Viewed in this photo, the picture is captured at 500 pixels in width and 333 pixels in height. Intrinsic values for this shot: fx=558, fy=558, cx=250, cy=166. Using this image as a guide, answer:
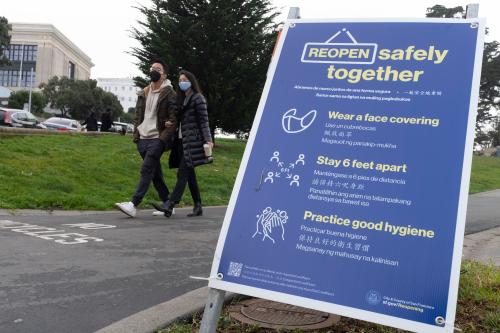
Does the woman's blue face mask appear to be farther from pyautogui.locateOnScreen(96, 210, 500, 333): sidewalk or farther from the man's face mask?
pyautogui.locateOnScreen(96, 210, 500, 333): sidewalk

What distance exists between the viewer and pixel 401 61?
2623 mm

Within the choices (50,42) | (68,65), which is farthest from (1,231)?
(68,65)

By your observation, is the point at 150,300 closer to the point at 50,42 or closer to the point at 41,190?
the point at 41,190

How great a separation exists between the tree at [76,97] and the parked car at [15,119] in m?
43.1

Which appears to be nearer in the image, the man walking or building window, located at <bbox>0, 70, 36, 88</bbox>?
the man walking

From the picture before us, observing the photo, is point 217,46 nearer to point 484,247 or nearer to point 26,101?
point 484,247

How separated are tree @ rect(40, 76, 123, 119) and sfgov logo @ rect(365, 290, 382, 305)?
8094cm

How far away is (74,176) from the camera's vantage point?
10234mm

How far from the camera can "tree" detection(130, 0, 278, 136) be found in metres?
20.5

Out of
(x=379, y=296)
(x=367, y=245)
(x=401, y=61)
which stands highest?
(x=401, y=61)

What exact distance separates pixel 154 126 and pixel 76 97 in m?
78.2

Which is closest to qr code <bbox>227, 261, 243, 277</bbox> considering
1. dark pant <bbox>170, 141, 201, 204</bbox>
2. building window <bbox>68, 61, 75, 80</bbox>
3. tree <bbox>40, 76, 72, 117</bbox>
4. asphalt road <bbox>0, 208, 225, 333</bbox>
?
asphalt road <bbox>0, 208, 225, 333</bbox>

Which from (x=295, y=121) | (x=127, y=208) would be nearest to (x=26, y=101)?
(x=127, y=208)

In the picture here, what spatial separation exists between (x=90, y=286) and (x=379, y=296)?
7.66 ft
